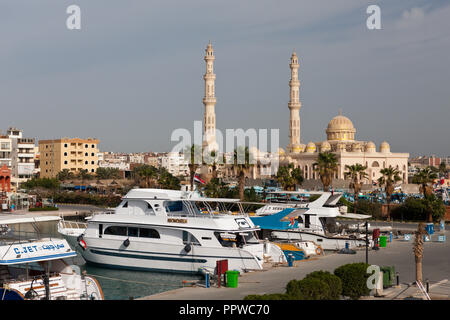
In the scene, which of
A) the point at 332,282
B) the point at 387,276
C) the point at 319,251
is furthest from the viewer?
the point at 319,251

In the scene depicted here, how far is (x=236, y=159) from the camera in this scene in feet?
185

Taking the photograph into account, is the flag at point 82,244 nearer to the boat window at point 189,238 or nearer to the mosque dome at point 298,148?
the boat window at point 189,238

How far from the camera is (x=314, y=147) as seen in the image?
4321 inches

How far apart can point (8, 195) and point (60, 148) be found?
44.3 meters

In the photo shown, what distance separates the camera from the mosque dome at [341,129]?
113625mm

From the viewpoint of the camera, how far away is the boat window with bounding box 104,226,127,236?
2931 centimetres

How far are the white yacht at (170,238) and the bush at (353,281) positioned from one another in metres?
7.52

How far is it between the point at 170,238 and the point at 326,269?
7460mm

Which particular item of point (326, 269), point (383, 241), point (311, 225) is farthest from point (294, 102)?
point (326, 269)

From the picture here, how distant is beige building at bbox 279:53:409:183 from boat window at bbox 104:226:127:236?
70973 millimetres

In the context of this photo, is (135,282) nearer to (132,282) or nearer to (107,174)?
(132,282)

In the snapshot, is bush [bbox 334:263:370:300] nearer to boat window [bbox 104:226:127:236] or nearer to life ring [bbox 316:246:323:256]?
boat window [bbox 104:226:127:236]

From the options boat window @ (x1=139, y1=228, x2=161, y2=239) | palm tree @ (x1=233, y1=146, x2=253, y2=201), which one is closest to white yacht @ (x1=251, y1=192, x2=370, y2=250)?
boat window @ (x1=139, y1=228, x2=161, y2=239)
